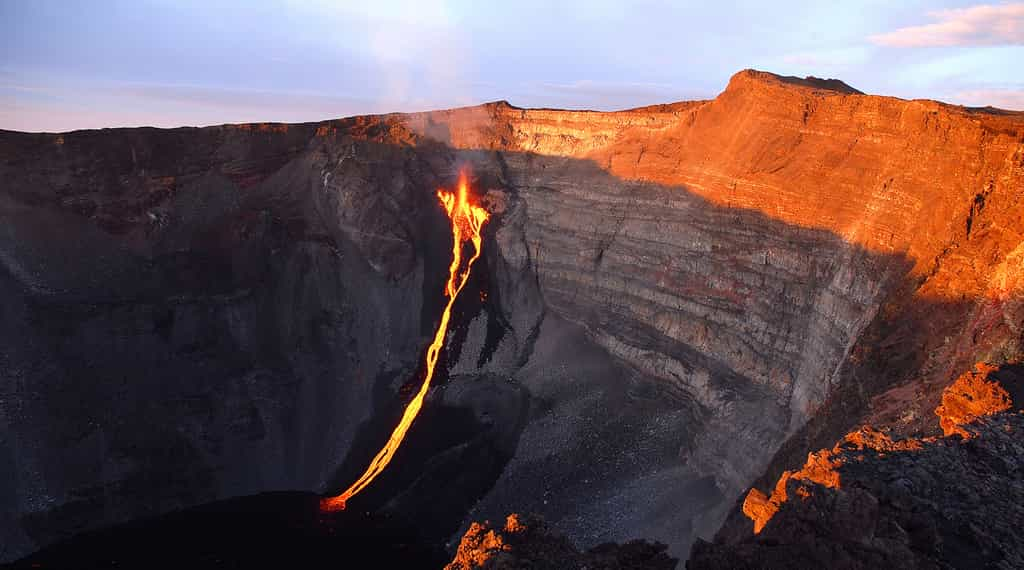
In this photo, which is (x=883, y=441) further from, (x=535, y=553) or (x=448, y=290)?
(x=448, y=290)

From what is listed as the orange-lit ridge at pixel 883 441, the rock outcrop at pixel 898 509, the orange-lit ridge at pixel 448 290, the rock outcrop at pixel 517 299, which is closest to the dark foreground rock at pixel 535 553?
the rock outcrop at pixel 898 509

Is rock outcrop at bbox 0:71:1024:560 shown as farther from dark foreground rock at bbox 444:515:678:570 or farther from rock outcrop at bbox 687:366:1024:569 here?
dark foreground rock at bbox 444:515:678:570

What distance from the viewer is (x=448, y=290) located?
3325 centimetres

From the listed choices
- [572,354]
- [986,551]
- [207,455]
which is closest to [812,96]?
[572,354]

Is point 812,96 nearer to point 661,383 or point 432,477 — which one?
point 661,383

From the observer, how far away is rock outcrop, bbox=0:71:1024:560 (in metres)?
17.6

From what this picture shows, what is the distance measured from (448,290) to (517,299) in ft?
10.7

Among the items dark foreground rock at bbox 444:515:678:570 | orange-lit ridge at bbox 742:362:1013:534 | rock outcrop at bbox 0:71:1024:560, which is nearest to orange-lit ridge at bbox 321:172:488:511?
rock outcrop at bbox 0:71:1024:560

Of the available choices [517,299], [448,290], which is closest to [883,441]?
[517,299]

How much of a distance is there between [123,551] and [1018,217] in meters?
27.1

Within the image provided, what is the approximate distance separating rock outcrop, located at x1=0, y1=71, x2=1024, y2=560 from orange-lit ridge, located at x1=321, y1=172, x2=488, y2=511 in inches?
26.4

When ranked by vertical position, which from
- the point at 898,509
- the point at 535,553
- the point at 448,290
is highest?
the point at 898,509

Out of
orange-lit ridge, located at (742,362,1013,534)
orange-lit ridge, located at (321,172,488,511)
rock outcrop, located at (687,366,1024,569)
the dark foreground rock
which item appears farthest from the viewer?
orange-lit ridge, located at (321,172,488,511)

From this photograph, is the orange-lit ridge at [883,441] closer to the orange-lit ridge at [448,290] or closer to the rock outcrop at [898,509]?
the rock outcrop at [898,509]
